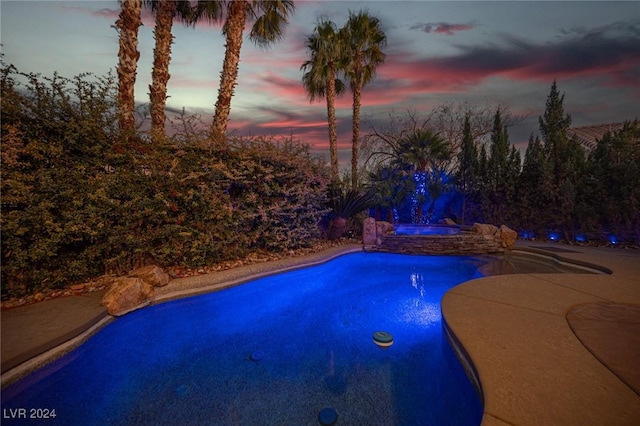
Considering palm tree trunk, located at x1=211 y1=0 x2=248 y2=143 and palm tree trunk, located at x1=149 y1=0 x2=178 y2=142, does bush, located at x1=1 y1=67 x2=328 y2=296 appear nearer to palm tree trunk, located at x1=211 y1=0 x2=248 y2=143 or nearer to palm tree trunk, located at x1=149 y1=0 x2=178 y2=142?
palm tree trunk, located at x1=211 y1=0 x2=248 y2=143

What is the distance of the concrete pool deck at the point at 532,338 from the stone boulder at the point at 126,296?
0.41ft


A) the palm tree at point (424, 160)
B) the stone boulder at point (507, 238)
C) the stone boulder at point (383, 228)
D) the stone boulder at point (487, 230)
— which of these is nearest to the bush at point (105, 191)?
the stone boulder at point (383, 228)

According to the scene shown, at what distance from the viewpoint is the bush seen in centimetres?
333

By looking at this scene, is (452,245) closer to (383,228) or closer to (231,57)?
(383,228)

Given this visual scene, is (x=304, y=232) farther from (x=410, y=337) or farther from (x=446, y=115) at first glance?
(x=446, y=115)

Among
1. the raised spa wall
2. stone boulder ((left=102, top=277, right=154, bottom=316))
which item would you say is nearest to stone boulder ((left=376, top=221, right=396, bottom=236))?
the raised spa wall

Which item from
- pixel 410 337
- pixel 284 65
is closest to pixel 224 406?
pixel 410 337

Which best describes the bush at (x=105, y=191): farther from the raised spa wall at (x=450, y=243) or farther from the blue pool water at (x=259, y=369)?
the raised spa wall at (x=450, y=243)

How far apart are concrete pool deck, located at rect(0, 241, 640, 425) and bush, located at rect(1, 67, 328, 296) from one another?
0.77 m

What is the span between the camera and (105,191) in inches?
156

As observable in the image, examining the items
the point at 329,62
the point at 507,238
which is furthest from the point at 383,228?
the point at 329,62

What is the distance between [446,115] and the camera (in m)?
18.0

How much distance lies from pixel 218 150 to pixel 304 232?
117 inches

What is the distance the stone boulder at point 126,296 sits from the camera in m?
3.34
